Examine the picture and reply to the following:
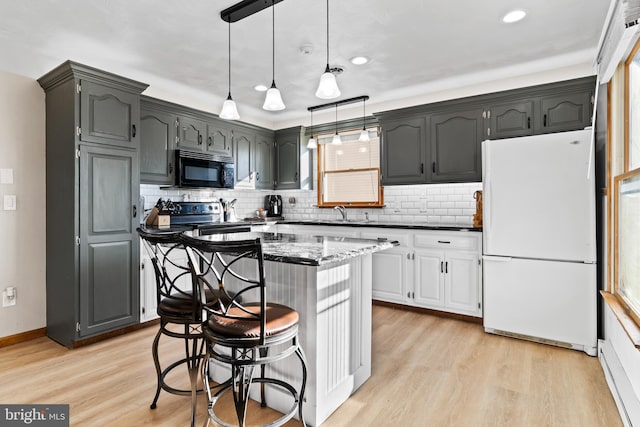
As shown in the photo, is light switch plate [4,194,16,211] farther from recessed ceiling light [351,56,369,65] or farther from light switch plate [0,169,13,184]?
recessed ceiling light [351,56,369,65]

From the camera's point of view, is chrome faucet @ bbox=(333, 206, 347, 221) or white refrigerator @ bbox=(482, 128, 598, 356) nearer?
white refrigerator @ bbox=(482, 128, 598, 356)

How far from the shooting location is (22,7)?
7.69 feet

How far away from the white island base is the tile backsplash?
2.33 m

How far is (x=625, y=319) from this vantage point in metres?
1.84

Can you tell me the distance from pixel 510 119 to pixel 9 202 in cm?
459

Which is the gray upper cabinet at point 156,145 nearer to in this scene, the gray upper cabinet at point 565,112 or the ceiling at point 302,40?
the ceiling at point 302,40

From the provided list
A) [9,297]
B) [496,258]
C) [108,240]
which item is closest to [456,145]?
[496,258]

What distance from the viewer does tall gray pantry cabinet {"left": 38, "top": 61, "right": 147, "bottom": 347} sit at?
2.89 metres

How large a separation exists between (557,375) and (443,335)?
0.92 meters

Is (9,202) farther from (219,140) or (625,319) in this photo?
(625,319)

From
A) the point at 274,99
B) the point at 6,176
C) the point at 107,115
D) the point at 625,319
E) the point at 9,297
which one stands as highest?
the point at 107,115

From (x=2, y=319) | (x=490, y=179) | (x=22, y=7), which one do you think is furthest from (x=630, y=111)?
(x=2, y=319)

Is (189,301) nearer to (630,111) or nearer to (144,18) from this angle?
(144,18)

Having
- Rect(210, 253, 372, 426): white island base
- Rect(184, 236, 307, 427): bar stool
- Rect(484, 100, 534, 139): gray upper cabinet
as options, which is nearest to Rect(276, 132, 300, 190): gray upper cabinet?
Rect(484, 100, 534, 139): gray upper cabinet
